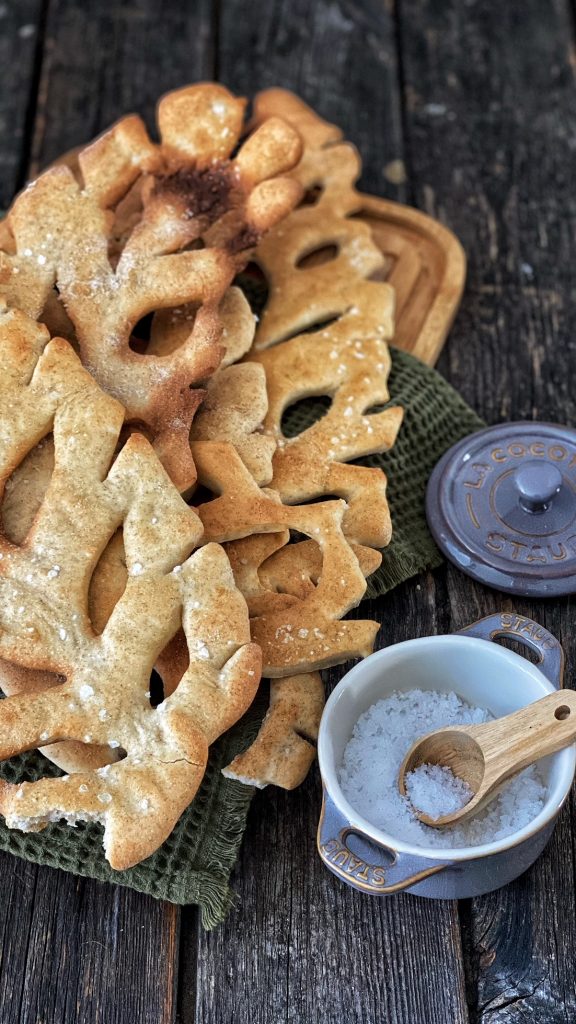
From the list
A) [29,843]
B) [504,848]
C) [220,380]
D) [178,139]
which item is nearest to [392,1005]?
[504,848]

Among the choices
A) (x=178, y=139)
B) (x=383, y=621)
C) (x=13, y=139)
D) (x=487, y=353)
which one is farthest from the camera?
(x=13, y=139)

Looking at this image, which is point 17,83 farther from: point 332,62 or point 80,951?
point 80,951

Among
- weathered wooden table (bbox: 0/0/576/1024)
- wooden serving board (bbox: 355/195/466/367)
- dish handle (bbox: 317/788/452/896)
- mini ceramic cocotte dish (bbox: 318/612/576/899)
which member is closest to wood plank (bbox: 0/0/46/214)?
weathered wooden table (bbox: 0/0/576/1024)

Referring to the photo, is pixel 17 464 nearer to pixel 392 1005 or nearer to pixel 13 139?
pixel 392 1005

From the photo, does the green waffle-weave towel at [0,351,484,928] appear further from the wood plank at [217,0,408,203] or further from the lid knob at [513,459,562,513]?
the wood plank at [217,0,408,203]

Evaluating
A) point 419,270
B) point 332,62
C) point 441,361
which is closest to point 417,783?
point 441,361

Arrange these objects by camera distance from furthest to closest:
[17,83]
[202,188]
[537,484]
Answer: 1. [17,83]
2. [202,188]
3. [537,484]
